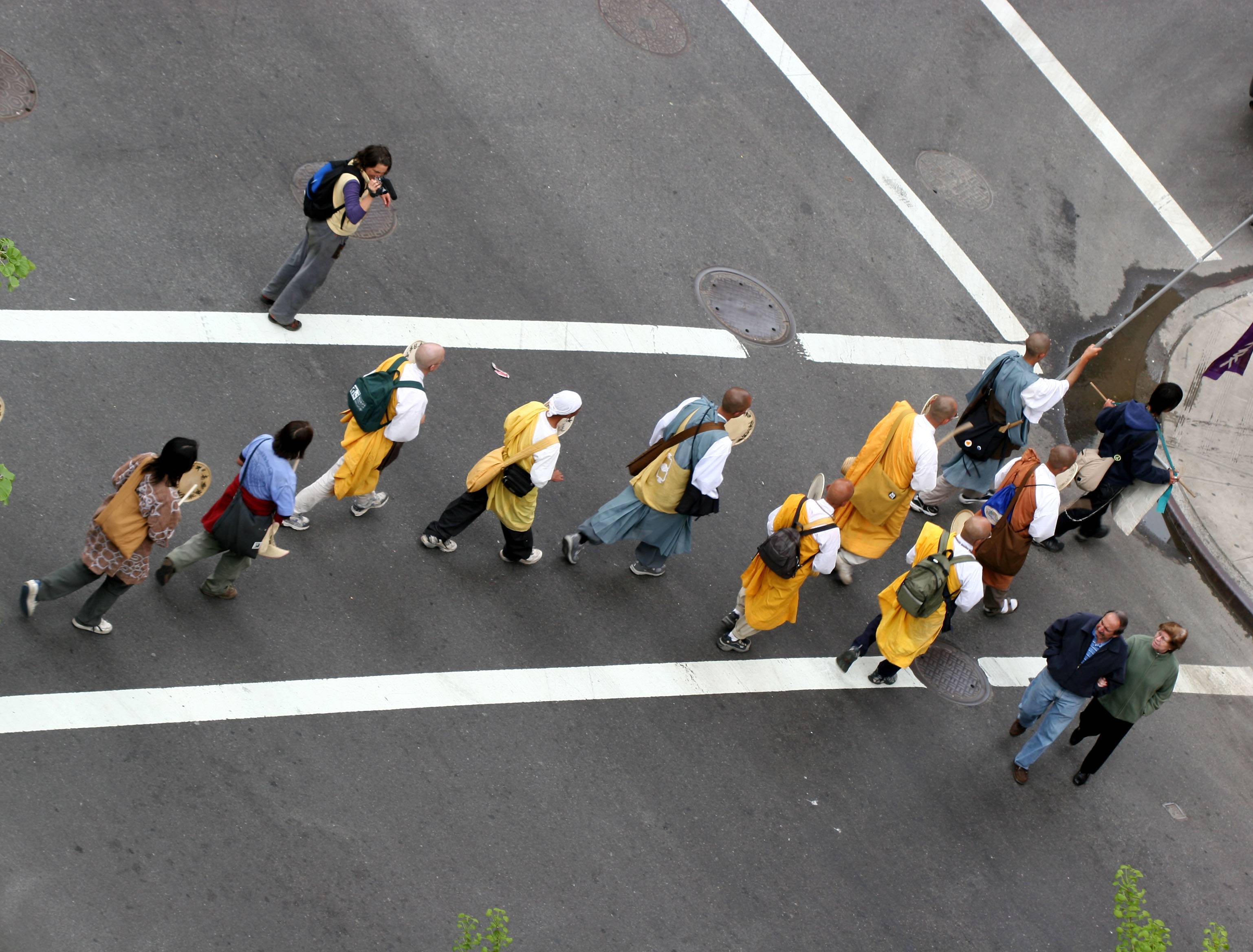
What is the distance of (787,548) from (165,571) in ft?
13.5

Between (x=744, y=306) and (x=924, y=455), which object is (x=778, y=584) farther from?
(x=744, y=306)

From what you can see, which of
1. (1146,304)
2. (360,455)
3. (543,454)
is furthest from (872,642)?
(1146,304)

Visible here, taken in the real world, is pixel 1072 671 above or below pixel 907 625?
below

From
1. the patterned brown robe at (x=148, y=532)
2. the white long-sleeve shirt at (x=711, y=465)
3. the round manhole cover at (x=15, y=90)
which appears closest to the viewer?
the patterned brown robe at (x=148, y=532)

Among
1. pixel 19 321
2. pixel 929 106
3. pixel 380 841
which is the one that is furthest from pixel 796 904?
pixel 929 106

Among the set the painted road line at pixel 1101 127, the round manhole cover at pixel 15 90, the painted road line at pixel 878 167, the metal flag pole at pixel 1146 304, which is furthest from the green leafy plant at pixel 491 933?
the painted road line at pixel 1101 127

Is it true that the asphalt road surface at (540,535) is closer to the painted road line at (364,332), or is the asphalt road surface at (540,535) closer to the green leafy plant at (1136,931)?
the painted road line at (364,332)

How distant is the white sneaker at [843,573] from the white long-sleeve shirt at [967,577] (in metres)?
1.42

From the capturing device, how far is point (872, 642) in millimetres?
9023

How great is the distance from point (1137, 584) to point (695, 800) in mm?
5033

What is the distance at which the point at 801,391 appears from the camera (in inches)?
423

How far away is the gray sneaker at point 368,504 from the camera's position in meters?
8.61

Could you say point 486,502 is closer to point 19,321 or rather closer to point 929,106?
point 19,321

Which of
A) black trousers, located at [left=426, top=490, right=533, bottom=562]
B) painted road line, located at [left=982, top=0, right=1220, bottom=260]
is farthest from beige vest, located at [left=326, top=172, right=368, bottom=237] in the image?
painted road line, located at [left=982, top=0, right=1220, bottom=260]
